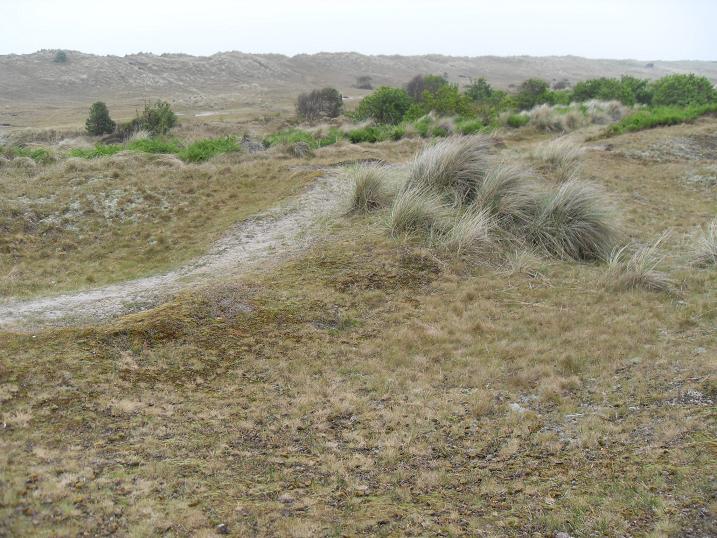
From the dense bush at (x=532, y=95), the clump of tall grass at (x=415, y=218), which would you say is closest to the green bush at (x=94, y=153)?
the clump of tall grass at (x=415, y=218)

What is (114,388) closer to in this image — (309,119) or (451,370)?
(451,370)

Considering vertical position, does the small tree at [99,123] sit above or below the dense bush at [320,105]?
below

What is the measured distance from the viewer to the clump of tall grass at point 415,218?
7.94m

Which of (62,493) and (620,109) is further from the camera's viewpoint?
A: (620,109)

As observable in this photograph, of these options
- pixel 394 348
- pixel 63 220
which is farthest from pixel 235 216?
pixel 394 348

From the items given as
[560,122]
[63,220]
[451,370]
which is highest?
[560,122]

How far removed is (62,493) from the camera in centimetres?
315

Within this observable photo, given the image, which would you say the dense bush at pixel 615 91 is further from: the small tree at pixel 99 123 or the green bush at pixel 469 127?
the small tree at pixel 99 123

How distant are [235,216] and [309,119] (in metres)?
20.2

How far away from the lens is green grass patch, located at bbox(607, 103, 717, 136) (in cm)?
1764

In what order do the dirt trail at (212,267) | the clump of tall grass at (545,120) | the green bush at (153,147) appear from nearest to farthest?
the dirt trail at (212,267)
the green bush at (153,147)
the clump of tall grass at (545,120)

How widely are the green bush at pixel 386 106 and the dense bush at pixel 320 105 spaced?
22.6ft

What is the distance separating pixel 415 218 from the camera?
26.3ft

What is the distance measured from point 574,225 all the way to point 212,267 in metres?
5.24
